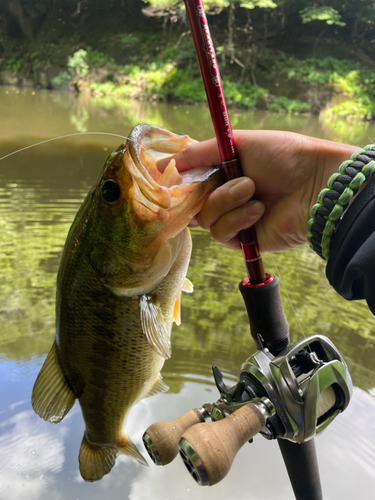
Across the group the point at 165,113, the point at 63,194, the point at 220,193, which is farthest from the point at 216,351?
the point at 165,113

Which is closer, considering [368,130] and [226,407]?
[226,407]

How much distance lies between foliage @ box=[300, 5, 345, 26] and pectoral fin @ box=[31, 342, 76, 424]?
20.7 meters

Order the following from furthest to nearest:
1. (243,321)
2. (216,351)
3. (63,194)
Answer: (63,194) → (243,321) → (216,351)

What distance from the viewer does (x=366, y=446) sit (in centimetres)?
200

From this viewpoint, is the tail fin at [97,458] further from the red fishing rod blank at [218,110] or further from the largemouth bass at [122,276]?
the red fishing rod blank at [218,110]

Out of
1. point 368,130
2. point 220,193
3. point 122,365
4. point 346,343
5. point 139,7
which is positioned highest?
point 139,7

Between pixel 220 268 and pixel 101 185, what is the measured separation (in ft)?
7.43

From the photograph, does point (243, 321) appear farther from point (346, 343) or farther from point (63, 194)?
point (63, 194)

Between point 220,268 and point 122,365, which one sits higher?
point 122,365

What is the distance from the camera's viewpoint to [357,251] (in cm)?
103

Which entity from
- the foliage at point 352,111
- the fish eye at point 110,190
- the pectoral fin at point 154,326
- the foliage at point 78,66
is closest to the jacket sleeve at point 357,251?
the pectoral fin at point 154,326

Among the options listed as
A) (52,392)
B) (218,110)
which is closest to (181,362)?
(52,392)

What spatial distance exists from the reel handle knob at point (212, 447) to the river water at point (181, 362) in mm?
557

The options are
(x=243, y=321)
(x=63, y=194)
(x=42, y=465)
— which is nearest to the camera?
(x=42, y=465)
